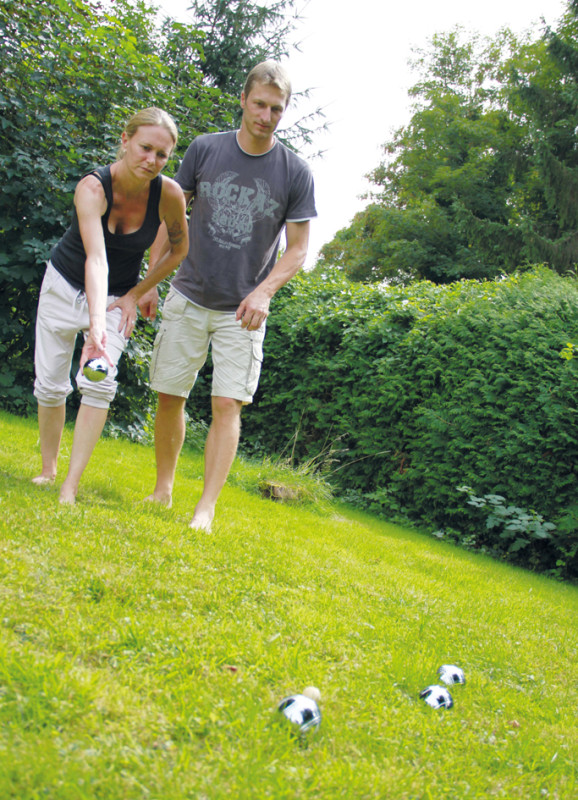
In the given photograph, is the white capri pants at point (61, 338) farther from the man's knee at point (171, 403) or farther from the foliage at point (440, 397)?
the foliage at point (440, 397)

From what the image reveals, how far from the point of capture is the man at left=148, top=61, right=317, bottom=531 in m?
3.67

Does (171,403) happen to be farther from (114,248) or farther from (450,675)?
(450,675)

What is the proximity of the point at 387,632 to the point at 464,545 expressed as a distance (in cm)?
440

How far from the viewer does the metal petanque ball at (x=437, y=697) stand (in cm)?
211

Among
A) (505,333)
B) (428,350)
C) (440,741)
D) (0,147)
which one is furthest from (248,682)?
(0,147)

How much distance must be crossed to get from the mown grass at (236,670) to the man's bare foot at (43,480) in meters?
0.09

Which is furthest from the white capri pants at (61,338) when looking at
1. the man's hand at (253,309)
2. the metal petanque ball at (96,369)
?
the man's hand at (253,309)

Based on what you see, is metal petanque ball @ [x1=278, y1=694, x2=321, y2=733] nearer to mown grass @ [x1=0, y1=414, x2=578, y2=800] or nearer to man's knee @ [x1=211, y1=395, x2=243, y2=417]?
mown grass @ [x1=0, y1=414, x2=578, y2=800]

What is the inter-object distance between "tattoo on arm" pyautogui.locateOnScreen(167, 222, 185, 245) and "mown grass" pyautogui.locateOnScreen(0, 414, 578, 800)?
1.44 metres

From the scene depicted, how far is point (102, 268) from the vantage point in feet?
10.2

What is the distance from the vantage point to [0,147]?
701 centimetres

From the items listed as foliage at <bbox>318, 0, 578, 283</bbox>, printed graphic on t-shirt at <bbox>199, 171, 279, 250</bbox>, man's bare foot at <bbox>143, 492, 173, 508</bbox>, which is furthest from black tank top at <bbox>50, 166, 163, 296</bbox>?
foliage at <bbox>318, 0, 578, 283</bbox>

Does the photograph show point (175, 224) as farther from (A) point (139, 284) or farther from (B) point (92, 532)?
(B) point (92, 532)

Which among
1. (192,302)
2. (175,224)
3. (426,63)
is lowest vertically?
(192,302)
